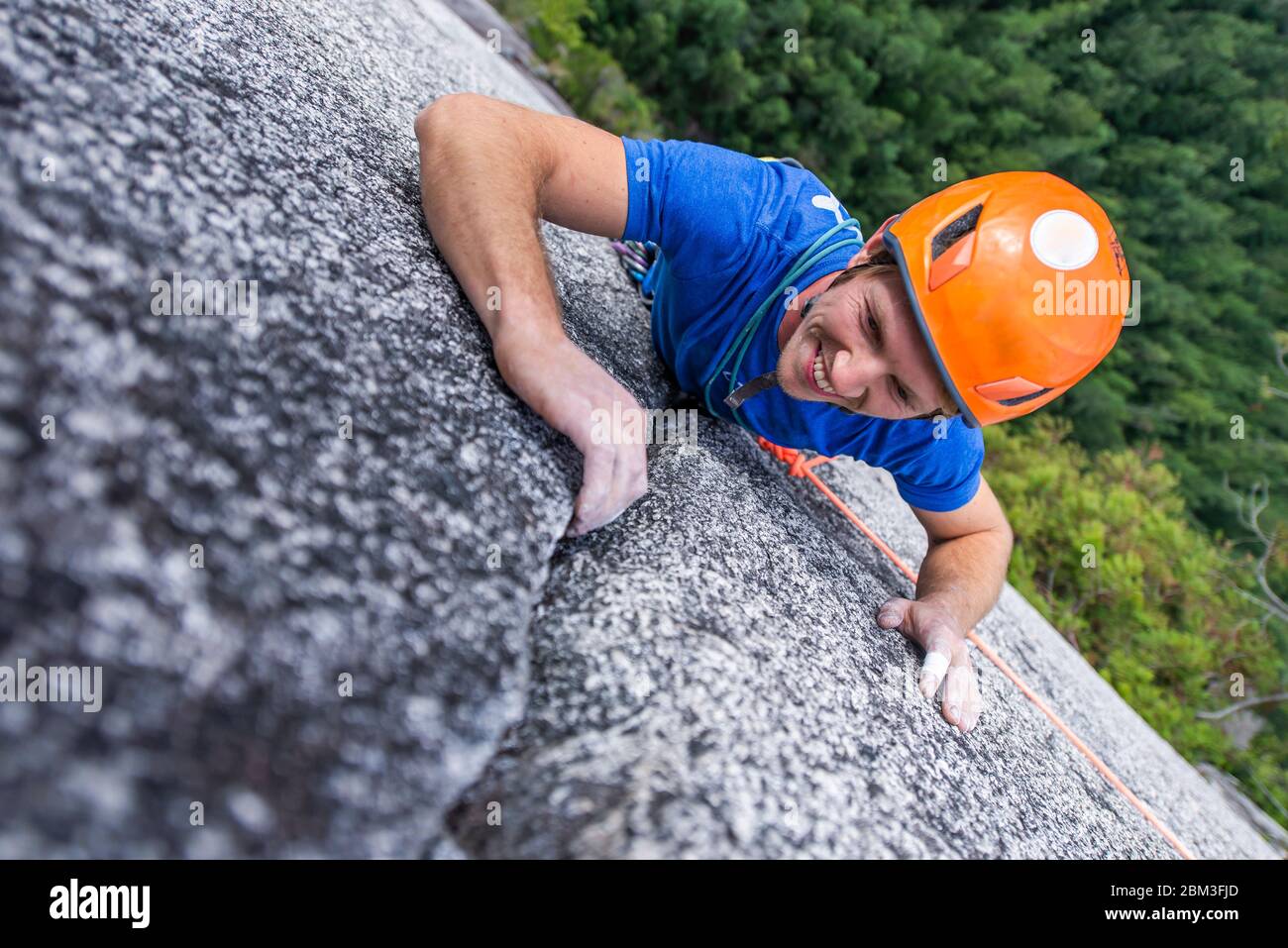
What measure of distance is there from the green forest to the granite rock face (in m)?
7.62

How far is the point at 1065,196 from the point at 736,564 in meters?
1.28

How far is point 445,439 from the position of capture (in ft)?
4.52

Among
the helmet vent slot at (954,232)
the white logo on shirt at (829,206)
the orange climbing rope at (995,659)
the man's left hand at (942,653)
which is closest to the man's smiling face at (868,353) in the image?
the helmet vent slot at (954,232)

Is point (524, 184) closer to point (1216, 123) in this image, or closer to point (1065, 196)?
point (1065, 196)

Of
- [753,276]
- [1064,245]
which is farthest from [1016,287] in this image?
[753,276]

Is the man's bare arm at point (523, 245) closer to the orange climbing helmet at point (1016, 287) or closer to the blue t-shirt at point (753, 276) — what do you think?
the blue t-shirt at point (753, 276)

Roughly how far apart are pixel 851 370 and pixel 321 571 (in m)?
1.38

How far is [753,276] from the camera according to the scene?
230 centimetres

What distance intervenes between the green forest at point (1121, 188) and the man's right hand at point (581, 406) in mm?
7786

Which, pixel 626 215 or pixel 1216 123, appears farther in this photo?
pixel 1216 123

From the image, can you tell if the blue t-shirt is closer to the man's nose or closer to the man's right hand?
the man's nose

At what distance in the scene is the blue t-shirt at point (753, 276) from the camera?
2.16m

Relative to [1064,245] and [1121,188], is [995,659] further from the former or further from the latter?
[1121,188]
